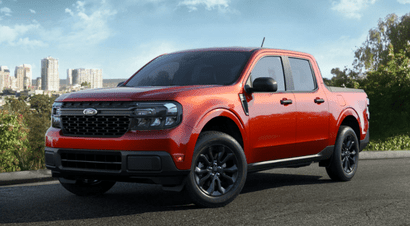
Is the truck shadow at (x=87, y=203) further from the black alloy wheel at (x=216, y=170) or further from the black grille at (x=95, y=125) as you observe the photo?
the black grille at (x=95, y=125)

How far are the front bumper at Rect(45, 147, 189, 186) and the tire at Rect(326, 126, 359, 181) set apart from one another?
10.8ft

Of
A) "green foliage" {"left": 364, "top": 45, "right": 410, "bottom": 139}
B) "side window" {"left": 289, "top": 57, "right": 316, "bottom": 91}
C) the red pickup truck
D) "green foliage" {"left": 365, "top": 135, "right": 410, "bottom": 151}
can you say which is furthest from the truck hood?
"green foliage" {"left": 364, "top": 45, "right": 410, "bottom": 139}

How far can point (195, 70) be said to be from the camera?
6.32 m

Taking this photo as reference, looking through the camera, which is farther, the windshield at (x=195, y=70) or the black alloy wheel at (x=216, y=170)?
the windshield at (x=195, y=70)

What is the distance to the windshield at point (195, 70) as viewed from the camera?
610 cm

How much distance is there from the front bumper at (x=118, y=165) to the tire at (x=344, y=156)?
3.30m

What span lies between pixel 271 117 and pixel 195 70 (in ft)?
3.71

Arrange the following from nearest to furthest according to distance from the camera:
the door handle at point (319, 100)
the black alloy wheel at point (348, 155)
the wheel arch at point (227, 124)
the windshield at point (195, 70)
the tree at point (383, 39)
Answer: the wheel arch at point (227, 124)
the windshield at point (195, 70)
the door handle at point (319, 100)
the black alloy wheel at point (348, 155)
the tree at point (383, 39)

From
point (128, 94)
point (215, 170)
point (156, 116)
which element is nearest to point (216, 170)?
point (215, 170)

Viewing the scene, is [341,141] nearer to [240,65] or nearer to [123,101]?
[240,65]

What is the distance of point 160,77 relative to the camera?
21.1 feet

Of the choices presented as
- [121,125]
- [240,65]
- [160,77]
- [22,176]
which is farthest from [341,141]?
[22,176]

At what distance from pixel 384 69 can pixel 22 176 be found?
19.7m

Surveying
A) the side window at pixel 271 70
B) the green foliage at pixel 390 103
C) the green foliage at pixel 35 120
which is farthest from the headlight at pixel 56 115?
the green foliage at pixel 35 120
